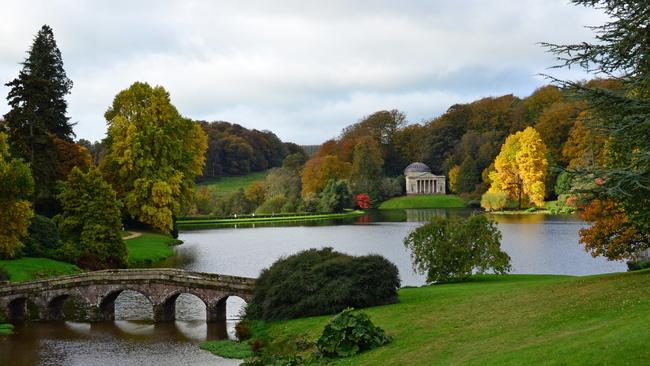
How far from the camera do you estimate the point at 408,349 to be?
21344 mm

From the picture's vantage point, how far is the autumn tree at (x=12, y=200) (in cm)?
3966

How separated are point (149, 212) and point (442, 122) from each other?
Result: 323 ft

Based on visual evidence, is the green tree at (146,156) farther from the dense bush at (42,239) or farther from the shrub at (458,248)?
the shrub at (458,248)

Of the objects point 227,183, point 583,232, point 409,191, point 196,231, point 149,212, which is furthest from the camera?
point 227,183

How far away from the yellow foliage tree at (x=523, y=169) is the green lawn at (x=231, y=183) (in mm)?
64474

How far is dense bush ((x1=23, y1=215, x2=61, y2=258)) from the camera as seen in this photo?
152 ft

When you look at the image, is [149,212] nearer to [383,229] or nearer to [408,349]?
[383,229]

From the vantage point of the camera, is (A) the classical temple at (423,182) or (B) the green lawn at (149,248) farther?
(A) the classical temple at (423,182)

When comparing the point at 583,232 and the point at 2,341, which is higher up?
the point at 583,232

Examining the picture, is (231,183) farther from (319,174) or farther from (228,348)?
(228,348)

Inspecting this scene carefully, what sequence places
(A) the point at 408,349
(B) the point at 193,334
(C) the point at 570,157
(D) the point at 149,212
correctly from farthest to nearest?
1. (C) the point at 570,157
2. (D) the point at 149,212
3. (B) the point at 193,334
4. (A) the point at 408,349

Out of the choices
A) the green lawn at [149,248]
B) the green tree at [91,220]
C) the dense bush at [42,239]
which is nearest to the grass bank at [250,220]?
the green lawn at [149,248]

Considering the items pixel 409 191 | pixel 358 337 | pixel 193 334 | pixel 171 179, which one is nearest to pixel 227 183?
pixel 409 191

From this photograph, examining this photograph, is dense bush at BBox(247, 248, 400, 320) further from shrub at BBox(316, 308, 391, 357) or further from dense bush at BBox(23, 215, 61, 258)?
dense bush at BBox(23, 215, 61, 258)
